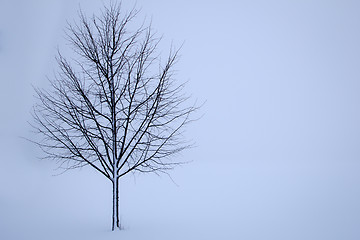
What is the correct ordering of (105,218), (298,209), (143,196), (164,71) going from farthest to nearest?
1. (143,196)
2. (298,209)
3. (105,218)
4. (164,71)

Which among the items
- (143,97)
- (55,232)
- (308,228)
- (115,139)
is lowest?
→ (308,228)

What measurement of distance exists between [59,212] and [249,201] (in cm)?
716

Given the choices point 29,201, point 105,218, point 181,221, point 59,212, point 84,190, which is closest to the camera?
point 181,221

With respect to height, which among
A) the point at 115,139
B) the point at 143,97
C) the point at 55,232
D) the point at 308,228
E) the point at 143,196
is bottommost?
the point at 308,228

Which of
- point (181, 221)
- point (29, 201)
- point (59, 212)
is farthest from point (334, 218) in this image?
→ point (29, 201)

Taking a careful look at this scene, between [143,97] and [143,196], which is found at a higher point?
[143,97]

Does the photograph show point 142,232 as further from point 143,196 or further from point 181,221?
point 143,196

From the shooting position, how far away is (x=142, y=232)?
5.98 metres

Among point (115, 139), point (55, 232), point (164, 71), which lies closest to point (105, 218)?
point (55, 232)

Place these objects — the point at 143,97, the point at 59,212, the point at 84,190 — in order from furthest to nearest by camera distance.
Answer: the point at 84,190 → the point at 59,212 → the point at 143,97

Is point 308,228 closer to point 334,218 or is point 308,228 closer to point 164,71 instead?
point 334,218

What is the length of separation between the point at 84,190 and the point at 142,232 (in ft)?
25.4

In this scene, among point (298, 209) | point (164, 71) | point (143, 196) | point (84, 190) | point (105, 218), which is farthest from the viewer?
point (84, 190)

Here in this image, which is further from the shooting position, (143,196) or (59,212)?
(143,196)
